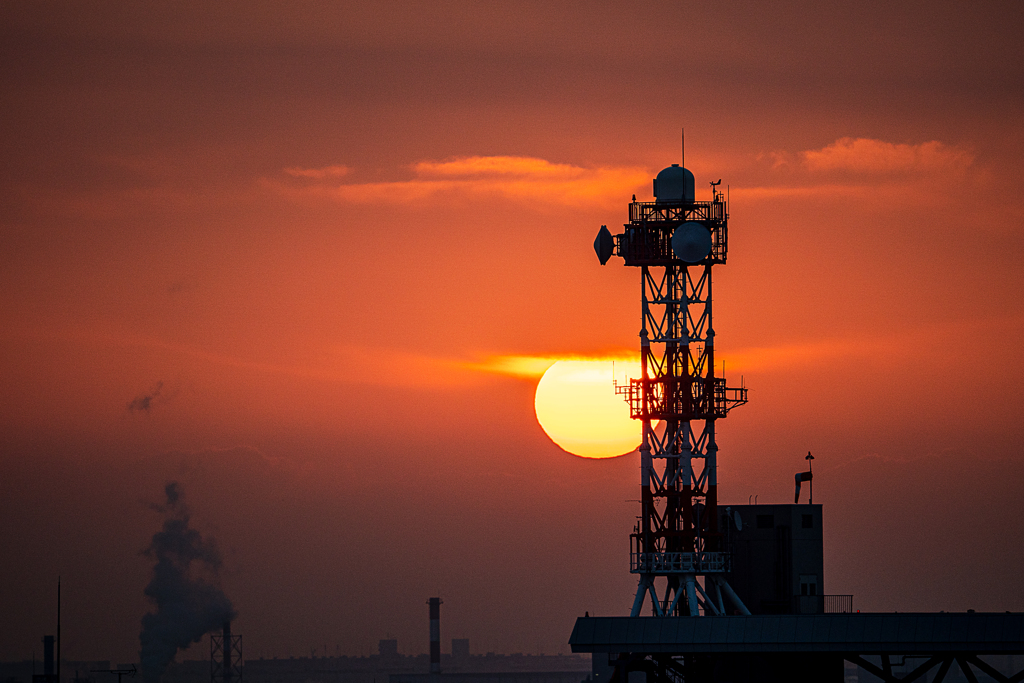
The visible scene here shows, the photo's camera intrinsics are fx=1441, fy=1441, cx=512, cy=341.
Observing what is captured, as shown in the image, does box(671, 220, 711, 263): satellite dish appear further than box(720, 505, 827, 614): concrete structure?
No

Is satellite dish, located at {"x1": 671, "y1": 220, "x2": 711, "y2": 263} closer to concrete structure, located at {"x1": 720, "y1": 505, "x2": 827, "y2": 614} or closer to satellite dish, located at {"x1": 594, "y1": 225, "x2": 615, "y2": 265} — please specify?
satellite dish, located at {"x1": 594, "y1": 225, "x2": 615, "y2": 265}

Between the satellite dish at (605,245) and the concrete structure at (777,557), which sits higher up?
the satellite dish at (605,245)

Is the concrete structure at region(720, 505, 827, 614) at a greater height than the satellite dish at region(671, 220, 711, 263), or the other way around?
the satellite dish at region(671, 220, 711, 263)

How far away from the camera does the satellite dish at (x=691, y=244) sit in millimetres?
86250

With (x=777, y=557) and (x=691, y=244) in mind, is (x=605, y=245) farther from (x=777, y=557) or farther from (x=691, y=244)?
(x=777, y=557)

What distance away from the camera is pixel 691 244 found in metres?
86.2

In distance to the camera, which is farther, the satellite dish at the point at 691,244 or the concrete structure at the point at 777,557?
the concrete structure at the point at 777,557

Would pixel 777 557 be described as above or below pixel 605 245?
below

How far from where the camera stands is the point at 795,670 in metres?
83.0

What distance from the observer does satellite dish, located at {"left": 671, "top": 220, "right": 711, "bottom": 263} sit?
3396 inches

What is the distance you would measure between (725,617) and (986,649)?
13.4 metres

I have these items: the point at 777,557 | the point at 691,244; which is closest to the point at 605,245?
the point at 691,244

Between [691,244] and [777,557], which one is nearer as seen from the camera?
[691,244]

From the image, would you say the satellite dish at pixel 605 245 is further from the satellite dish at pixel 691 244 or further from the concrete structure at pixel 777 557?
the concrete structure at pixel 777 557
